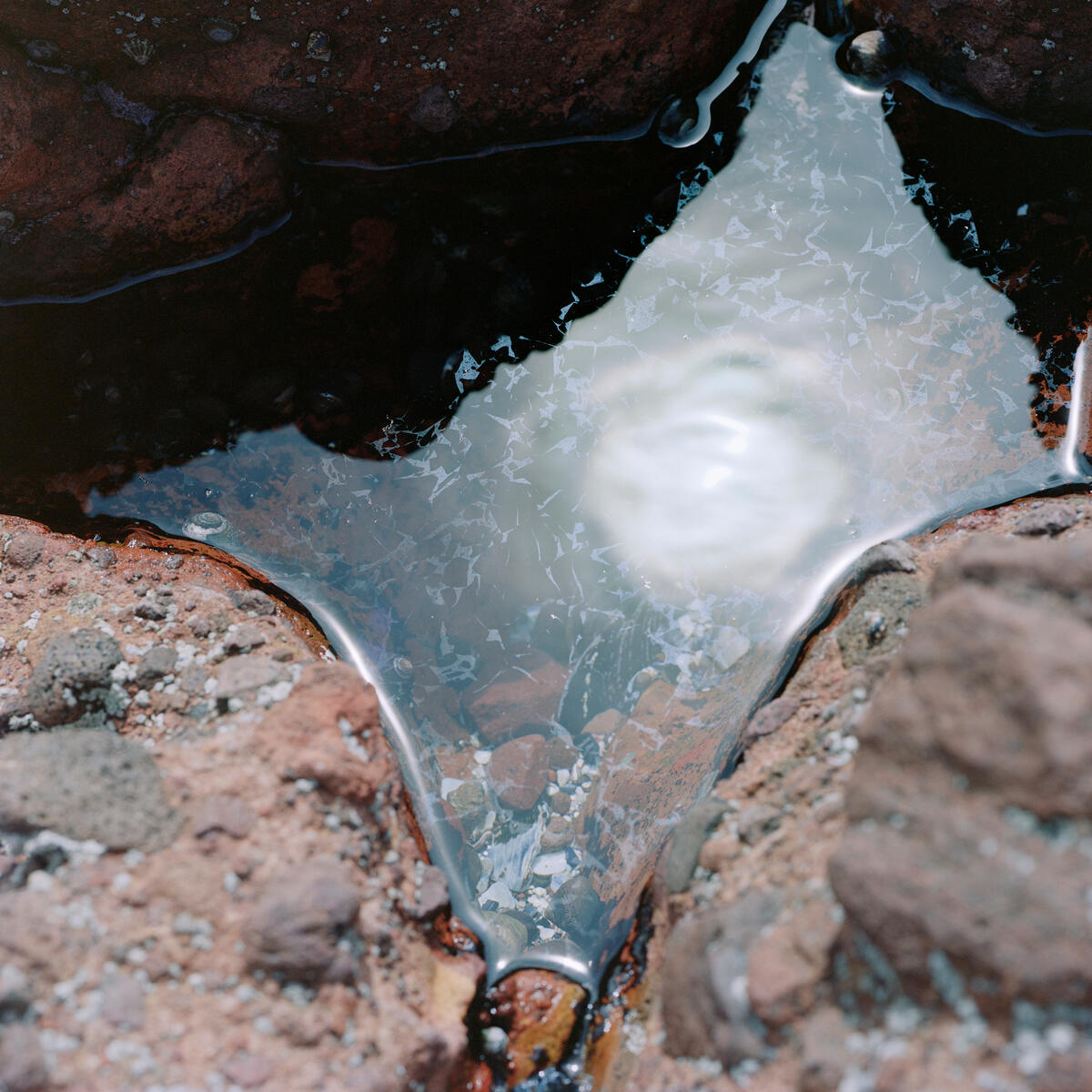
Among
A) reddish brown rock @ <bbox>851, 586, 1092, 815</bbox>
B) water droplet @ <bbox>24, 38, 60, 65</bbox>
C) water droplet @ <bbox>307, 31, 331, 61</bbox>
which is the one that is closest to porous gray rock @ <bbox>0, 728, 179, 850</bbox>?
reddish brown rock @ <bbox>851, 586, 1092, 815</bbox>

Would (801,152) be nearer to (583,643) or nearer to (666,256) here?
(666,256)

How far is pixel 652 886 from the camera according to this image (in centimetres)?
230

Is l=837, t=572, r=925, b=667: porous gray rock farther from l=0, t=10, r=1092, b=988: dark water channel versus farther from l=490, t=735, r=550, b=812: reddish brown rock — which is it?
l=490, t=735, r=550, b=812: reddish brown rock

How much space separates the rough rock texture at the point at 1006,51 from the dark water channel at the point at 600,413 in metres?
0.14

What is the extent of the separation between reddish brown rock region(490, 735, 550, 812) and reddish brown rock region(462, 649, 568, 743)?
0.05 meters

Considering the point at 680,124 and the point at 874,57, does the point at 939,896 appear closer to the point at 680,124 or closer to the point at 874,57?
the point at 680,124

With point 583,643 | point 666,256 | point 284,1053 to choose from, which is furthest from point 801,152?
point 284,1053

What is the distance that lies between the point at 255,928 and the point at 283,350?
237 cm

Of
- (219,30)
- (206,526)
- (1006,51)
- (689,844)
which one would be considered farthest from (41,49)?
(1006,51)

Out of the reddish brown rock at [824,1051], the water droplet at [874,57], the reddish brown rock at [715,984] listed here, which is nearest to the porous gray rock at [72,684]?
the reddish brown rock at [715,984]

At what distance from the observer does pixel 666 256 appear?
344 centimetres

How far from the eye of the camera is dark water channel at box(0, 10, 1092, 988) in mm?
2932

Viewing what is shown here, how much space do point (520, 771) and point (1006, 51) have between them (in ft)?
11.9

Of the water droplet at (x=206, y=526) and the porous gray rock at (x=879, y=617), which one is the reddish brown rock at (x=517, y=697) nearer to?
the porous gray rock at (x=879, y=617)
